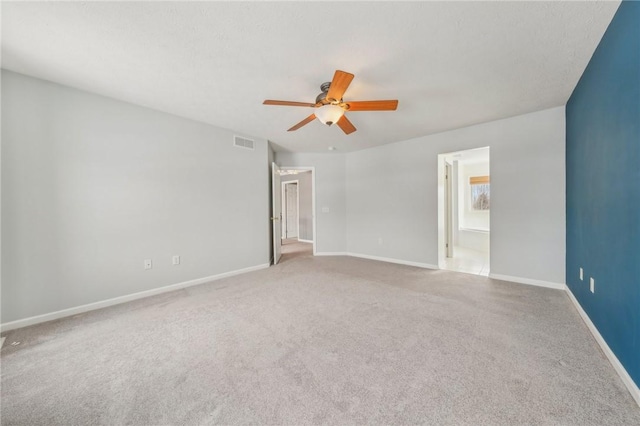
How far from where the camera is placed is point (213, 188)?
361 centimetres

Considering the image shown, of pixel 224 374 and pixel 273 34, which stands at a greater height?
pixel 273 34

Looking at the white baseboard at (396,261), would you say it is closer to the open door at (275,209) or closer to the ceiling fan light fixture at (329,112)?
the open door at (275,209)

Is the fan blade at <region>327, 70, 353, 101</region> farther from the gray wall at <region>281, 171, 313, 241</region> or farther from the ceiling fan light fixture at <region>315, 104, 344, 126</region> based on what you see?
the gray wall at <region>281, 171, 313, 241</region>

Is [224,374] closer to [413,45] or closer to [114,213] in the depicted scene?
[114,213]

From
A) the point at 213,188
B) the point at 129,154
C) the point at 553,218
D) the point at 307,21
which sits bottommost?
the point at 553,218

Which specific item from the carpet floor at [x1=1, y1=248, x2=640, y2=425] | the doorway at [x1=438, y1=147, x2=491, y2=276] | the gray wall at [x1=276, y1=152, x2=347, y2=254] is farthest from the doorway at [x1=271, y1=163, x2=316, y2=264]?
the carpet floor at [x1=1, y1=248, x2=640, y2=425]

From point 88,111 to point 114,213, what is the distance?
45.5 inches

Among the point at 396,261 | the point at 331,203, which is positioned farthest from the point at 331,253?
the point at 396,261

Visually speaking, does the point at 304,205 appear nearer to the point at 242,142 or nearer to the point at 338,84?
the point at 242,142

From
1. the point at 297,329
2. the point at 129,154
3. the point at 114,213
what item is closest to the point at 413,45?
the point at 297,329

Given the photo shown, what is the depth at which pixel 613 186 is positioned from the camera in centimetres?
165

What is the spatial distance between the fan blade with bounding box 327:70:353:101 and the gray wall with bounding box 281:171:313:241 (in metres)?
5.28

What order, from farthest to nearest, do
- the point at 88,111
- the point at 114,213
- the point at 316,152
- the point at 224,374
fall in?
the point at 316,152, the point at 114,213, the point at 88,111, the point at 224,374

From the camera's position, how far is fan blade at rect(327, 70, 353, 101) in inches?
68.2
